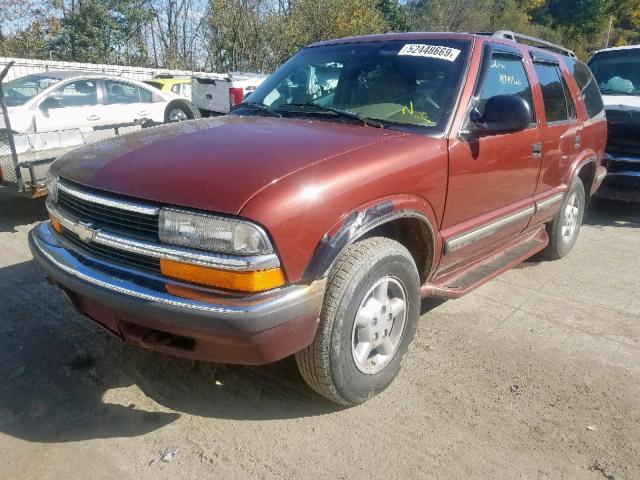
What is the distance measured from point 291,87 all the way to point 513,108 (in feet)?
5.04

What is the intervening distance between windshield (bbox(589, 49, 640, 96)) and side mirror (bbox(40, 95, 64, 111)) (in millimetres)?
8192

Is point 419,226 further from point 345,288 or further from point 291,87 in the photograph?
point 291,87

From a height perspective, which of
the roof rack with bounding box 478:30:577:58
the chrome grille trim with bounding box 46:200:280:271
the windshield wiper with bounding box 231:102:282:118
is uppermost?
the roof rack with bounding box 478:30:577:58

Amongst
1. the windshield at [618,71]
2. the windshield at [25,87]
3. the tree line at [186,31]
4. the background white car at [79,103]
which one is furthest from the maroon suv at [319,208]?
the tree line at [186,31]

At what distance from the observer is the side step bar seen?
3.33 meters

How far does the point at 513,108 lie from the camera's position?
124 inches

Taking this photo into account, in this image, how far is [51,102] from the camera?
27.7 ft

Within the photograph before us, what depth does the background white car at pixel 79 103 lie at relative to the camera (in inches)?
322

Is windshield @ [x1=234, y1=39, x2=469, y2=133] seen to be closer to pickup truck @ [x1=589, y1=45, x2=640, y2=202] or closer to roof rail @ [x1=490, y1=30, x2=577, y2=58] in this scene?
roof rail @ [x1=490, y1=30, x2=577, y2=58]

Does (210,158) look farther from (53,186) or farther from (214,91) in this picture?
(214,91)

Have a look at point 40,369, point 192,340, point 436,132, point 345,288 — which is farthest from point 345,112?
point 40,369

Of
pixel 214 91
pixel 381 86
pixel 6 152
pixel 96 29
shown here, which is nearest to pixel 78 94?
pixel 6 152

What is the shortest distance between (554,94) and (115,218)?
3593 millimetres

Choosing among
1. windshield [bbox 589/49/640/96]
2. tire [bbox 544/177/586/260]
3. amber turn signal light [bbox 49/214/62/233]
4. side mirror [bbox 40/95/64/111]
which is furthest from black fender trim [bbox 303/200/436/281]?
side mirror [bbox 40/95/64/111]
